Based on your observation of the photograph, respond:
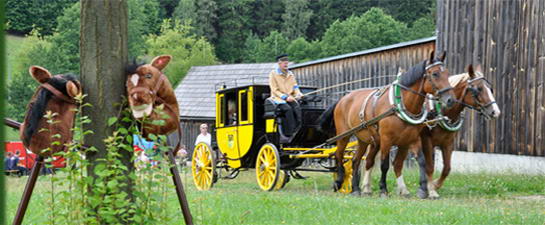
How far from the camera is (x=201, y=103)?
37250mm

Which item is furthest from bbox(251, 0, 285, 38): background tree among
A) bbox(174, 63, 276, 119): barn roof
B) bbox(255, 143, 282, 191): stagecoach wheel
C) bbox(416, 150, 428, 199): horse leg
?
bbox(416, 150, 428, 199): horse leg

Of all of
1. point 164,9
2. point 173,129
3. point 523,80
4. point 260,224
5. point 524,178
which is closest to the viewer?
point 173,129

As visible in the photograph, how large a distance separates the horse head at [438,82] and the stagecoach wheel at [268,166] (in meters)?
2.71

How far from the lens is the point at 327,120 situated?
11.4 metres

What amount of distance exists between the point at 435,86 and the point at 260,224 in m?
4.41

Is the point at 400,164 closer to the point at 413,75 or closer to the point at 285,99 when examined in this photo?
the point at 413,75

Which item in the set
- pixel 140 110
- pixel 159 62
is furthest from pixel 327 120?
pixel 140 110

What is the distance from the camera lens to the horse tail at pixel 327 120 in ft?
37.2

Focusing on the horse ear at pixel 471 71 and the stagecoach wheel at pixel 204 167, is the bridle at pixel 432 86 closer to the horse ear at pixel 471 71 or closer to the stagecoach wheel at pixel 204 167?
the horse ear at pixel 471 71

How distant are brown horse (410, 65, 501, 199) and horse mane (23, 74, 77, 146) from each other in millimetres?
7084

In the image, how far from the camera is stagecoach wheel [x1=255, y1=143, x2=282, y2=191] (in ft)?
36.0

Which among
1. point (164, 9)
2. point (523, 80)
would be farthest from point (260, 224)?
point (164, 9)

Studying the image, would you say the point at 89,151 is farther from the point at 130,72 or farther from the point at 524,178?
the point at 524,178

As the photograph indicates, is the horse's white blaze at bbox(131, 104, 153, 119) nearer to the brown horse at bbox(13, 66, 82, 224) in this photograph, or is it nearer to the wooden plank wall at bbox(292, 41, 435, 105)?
the brown horse at bbox(13, 66, 82, 224)
